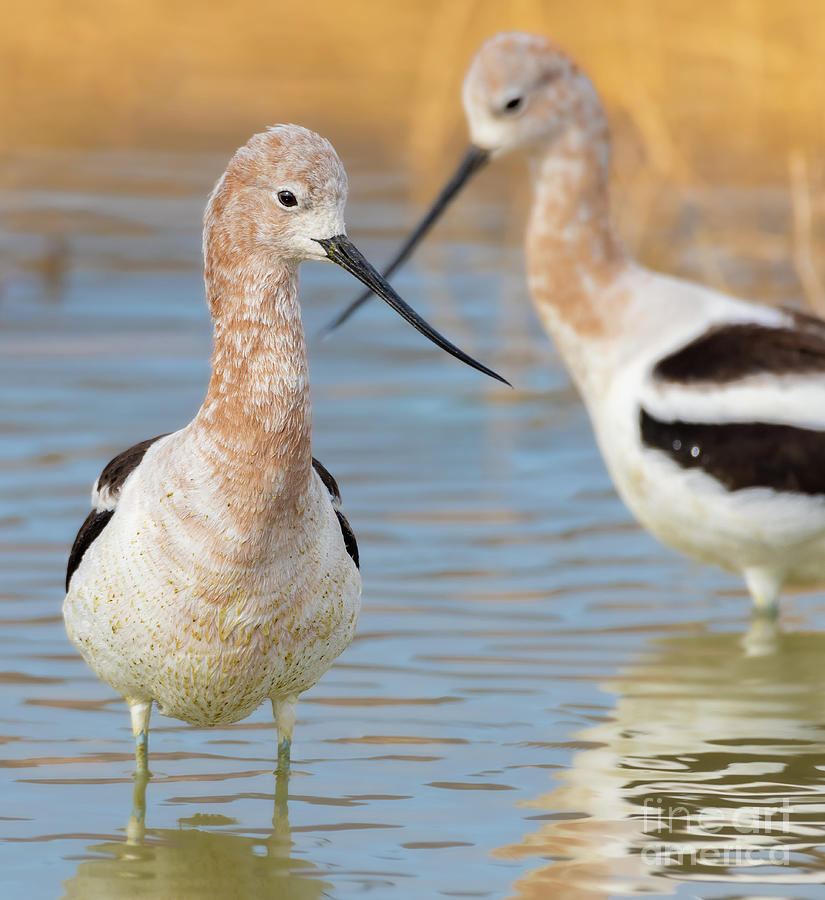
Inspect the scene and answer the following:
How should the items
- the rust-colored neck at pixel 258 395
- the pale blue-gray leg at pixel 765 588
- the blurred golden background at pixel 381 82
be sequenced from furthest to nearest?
the blurred golden background at pixel 381 82 < the pale blue-gray leg at pixel 765 588 < the rust-colored neck at pixel 258 395

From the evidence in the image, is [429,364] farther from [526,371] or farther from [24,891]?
[24,891]

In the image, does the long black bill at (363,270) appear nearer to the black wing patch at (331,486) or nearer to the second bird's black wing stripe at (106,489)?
the black wing patch at (331,486)

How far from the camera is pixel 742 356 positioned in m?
6.45

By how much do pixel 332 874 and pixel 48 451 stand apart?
3984mm

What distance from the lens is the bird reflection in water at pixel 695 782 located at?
437cm

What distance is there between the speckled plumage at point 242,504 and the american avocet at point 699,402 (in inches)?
83.5

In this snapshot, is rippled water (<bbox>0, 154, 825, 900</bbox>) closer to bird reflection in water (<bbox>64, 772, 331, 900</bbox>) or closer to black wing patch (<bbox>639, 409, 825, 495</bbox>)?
bird reflection in water (<bbox>64, 772, 331, 900</bbox>)

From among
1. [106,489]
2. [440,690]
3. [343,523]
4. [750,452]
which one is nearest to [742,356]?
[750,452]

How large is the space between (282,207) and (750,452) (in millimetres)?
2466

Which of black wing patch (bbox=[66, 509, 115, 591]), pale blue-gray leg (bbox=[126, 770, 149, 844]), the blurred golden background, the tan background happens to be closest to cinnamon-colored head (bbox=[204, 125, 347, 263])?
black wing patch (bbox=[66, 509, 115, 591])

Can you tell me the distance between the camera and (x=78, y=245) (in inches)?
473

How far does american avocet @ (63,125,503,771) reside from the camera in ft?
14.4

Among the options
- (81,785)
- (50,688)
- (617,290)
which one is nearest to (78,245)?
(617,290)

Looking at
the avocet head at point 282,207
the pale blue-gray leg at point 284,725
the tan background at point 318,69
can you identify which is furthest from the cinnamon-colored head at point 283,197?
the tan background at point 318,69
